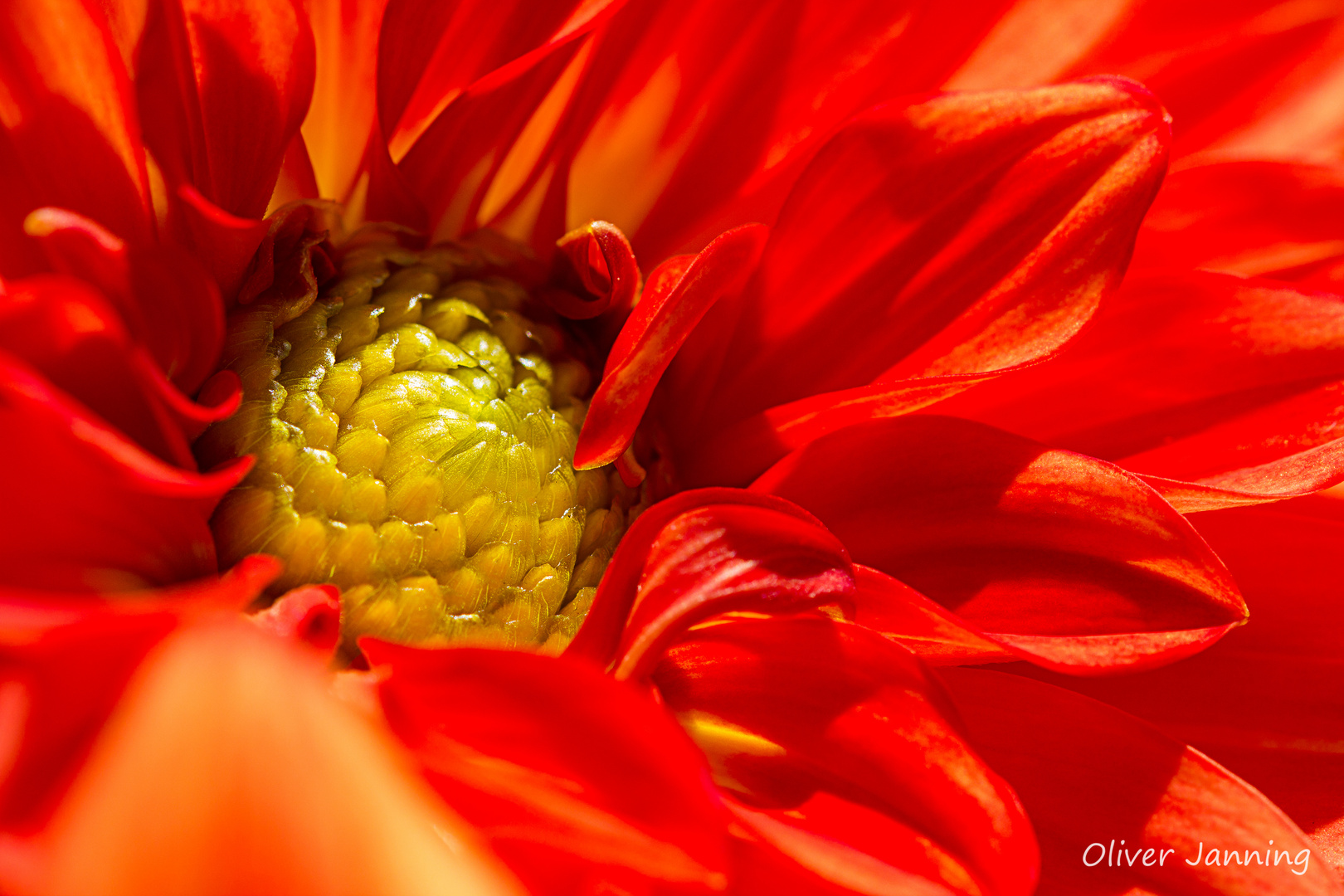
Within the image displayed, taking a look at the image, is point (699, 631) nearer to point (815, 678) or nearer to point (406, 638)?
point (815, 678)

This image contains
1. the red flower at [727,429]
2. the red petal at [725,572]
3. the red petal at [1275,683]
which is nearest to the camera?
the red flower at [727,429]

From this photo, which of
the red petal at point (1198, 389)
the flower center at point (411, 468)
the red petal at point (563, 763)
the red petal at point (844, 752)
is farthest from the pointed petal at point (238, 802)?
the red petal at point (1198, 389)

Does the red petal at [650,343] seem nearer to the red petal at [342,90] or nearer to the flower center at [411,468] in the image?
the flower center at [411,468]

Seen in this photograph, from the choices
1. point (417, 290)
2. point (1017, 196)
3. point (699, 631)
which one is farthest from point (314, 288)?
point (1017, 196)

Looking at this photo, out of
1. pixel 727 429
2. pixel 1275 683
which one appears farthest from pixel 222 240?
pixel 1275 683

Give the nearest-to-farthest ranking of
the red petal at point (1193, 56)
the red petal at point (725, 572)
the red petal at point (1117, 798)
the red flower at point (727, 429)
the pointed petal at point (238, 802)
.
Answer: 1. the pointed petal at point (238, 802)
2. the red flower at point (727, 429)
3. the red petal at point (725, 572)
4. the red petal at point (1117, 798)
5. the red petal at point (1193, 56)

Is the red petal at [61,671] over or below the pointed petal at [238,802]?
below
